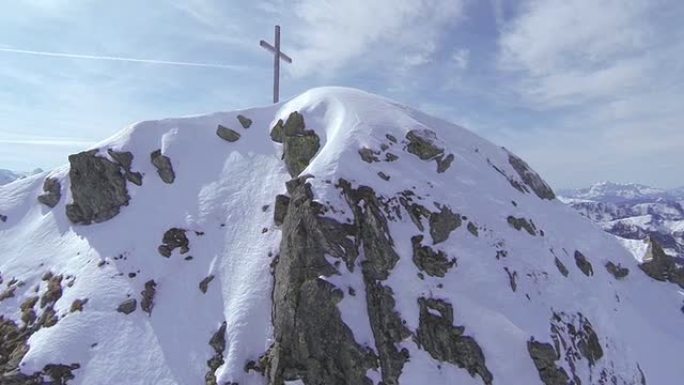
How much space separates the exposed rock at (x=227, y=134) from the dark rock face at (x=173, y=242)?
26.4ft

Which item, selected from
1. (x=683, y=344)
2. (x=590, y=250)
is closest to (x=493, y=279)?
(x=590, y=250)

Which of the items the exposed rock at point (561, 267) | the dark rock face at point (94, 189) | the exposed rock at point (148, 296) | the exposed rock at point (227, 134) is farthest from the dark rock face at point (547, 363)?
the dark rock face at point (94, 189)

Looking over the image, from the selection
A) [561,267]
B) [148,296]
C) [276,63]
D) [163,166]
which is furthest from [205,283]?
[276,63]

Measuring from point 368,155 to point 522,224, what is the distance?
9.22m

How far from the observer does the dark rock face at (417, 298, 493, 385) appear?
57.8ft

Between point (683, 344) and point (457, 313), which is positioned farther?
point (683, 344)

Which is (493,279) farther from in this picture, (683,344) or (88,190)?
(88,190)

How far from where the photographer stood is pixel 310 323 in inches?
683

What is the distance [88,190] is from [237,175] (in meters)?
8.75

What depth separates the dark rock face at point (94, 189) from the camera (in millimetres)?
25688

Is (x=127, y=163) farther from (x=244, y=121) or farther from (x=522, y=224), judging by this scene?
(x=522, y=224)

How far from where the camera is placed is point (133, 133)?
28.8 m

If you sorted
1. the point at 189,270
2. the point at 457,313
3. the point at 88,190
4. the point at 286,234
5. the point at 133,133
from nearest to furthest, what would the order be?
the point at 457,313 → the point at 286,234 → the point at 189,270 → the point at 88,190 → the point at 133,133

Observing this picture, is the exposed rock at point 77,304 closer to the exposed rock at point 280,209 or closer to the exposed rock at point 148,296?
the exposed rock at point 148,296
